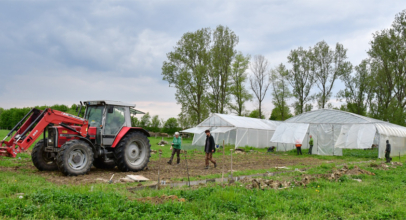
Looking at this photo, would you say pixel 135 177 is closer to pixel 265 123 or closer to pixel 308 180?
pixel 308 180

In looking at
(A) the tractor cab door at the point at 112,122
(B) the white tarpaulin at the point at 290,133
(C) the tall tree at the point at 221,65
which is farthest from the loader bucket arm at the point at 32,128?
(C) the tall tree at the point at 221,65

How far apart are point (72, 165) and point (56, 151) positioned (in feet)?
2.63

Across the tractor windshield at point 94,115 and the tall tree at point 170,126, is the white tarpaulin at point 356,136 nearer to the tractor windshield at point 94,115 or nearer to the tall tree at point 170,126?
the tractor windshield at point 94,115

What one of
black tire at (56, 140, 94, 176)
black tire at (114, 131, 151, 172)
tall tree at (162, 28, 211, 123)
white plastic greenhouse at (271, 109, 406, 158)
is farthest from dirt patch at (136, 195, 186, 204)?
tall tree at (162, 28, 211, 123)

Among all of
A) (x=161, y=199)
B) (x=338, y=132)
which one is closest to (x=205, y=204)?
(x=161, y=199)

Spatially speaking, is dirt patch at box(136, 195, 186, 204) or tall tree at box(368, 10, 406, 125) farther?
tall tree at box(368, 10, 406, 125)

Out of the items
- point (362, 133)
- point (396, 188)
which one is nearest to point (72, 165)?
point (396, 188)

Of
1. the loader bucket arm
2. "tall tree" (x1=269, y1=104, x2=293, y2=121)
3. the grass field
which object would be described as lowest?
the grass field

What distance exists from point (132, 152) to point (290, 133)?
18.7 m

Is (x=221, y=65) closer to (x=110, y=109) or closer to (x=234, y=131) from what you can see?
(x=234, y=131)

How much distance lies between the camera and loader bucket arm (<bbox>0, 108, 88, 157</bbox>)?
30.4ft

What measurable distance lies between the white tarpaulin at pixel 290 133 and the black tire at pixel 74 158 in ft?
65.1

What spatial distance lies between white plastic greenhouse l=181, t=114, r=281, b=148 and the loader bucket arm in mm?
19256

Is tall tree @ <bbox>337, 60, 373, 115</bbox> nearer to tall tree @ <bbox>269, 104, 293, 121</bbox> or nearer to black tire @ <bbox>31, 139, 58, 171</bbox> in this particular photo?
tall tree @ <bbox>269, 104, 293, 121</bbox>
